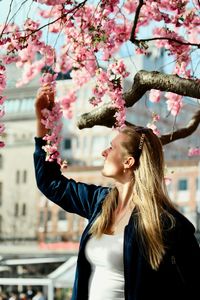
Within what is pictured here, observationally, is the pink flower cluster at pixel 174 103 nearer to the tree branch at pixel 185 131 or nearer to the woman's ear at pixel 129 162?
the tree branch at pixel 185 131

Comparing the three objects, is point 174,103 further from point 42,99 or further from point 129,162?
point 129,162

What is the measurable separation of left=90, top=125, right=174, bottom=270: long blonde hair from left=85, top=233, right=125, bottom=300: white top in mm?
62

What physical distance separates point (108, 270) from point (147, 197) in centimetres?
28

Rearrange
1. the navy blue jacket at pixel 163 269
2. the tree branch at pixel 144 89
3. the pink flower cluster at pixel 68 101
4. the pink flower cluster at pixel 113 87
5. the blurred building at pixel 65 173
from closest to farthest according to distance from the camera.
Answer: the navy blue jacket at pixel 163 269
the tree branch at pixel 144 89
the pink flower cluster at pixel 113 87
the pink flower cluster at pixel 68 101
the blurred building at pixel 65 173

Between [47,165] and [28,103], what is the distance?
50021 millimetres

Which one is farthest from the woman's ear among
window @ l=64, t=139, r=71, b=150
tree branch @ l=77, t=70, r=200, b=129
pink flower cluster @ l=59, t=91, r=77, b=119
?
window @ l=64, t=139, r=71, b=150

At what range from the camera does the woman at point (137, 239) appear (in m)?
2.54

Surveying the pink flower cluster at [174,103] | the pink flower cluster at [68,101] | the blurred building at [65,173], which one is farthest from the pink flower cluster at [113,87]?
the blurred building at [65,173]

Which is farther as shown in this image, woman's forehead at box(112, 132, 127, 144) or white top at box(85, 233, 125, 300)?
woman's forehead at box(112, 132, 127, 144)

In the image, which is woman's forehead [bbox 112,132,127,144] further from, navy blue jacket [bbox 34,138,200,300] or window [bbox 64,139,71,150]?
window [bbox 64,139,71,150]

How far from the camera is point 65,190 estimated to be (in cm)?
298

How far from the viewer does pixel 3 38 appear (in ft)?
15.0

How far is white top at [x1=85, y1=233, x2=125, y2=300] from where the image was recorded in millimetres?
2557

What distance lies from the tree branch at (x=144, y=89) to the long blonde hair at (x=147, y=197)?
56.2 inches
